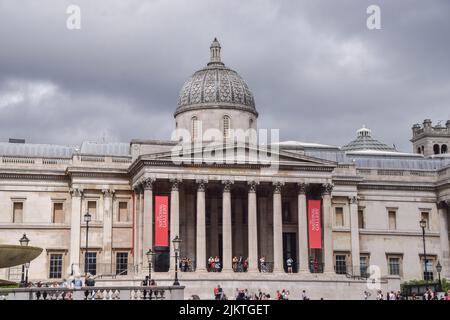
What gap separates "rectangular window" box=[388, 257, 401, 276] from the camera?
74.2 meters

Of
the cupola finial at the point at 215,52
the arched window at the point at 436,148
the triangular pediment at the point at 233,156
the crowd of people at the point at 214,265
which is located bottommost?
the crowd of people at the point at 214,265

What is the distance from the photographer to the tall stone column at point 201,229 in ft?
204

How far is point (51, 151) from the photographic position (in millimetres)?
73875

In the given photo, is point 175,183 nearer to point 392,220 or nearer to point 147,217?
point 147,217

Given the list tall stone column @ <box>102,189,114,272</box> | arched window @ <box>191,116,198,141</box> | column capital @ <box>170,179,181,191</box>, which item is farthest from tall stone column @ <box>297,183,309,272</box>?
tall stone column @ <box>102,189,114,272</box>

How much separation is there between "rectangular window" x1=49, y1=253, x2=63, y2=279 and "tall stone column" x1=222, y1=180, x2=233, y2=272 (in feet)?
47.2

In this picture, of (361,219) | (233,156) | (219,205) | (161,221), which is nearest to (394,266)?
(361,219)

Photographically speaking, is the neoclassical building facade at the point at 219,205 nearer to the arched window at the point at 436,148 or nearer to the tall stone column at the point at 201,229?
the tall stone column at the point at 201,229

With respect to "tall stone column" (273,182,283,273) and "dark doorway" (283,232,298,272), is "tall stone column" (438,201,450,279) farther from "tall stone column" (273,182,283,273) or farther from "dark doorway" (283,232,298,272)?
"tall stone column" (273,182,283,273)

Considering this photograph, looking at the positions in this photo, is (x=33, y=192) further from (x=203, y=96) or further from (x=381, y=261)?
(x=381, y=261)

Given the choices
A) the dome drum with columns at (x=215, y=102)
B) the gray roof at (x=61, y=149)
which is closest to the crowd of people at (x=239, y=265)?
the dome drum with columns at (x=215, y=102)

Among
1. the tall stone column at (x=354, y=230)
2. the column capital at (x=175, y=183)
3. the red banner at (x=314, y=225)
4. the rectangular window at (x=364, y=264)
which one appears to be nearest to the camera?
the column capital at (x=175, y=183)

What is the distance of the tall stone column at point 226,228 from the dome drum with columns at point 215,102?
30.8ft
